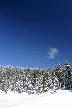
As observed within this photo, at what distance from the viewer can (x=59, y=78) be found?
84938 mm

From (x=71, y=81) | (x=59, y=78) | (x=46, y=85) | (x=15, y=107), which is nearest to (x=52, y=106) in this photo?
(x=15, y=107)

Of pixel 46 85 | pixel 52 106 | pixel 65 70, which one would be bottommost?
pixel 52 106

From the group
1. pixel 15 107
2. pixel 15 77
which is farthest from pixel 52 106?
pixel 15 77

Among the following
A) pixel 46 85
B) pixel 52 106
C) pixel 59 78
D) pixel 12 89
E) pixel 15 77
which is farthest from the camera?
pixel 15 77

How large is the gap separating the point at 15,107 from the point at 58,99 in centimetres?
671

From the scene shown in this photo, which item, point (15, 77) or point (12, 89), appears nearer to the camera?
point (12, 89)

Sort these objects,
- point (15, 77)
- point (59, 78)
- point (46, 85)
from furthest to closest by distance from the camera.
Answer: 1. point (15, 77)
2. point (59, 78)
3. point (46, 85)

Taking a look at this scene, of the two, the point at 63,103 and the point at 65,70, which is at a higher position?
the point at 65,70

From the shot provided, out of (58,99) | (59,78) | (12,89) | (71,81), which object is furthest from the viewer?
(12,89)

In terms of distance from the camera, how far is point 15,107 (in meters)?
23.4

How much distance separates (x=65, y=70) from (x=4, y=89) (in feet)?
107

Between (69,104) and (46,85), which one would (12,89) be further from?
(69,104)

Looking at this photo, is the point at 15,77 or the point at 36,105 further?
the point at 15,77

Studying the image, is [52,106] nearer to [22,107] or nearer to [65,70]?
[22,107]
